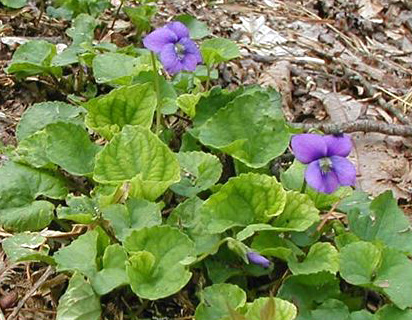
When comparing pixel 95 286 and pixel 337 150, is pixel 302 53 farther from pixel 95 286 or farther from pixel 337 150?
pixel 95 286

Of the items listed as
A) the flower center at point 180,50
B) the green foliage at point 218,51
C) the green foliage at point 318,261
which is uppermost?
the flower center at point 180,50

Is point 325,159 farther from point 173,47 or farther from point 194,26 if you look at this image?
point 194,26

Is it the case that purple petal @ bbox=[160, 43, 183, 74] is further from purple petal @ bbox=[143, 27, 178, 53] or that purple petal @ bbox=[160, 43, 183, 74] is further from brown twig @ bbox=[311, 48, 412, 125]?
brown twig @ bbox=[311, 48, 412, 125]

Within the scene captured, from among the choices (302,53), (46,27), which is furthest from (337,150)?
(46,27)

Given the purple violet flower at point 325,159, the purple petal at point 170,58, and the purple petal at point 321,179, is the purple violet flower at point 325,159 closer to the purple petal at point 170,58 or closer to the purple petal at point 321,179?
the purple petal at point 321,179

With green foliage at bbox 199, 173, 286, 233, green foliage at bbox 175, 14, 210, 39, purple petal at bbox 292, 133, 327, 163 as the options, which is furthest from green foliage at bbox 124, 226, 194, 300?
green foliage at bbox 175, 14, 210, 39

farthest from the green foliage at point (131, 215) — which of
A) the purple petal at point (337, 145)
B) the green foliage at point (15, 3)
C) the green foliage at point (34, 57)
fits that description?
the green foliage at point (15, 3)

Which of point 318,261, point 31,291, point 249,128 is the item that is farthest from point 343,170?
point 31,291

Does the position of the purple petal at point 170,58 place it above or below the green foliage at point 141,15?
above
